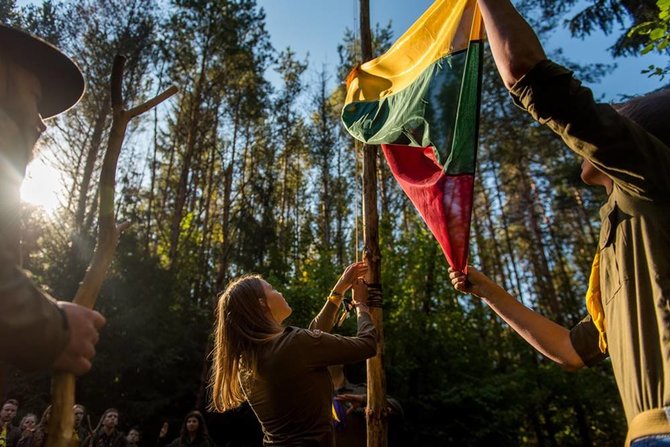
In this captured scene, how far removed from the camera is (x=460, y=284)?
235 cm

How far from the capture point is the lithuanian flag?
9.27ft

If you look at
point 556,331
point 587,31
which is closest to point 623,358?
point 556,331

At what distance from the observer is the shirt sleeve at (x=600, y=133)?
1.13 meters

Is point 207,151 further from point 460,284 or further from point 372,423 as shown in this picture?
point 460,284

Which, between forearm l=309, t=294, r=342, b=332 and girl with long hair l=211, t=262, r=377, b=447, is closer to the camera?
girl with long hair l=211, t=262, r=377, b=447

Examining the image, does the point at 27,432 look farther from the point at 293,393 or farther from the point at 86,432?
the point at 293,393

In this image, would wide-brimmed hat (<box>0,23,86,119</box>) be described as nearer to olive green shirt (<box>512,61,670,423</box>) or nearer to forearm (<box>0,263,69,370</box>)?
forearm (<box>0,263,69,370</box>)

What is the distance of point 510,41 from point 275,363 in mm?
1768

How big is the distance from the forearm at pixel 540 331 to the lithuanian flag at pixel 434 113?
46cm

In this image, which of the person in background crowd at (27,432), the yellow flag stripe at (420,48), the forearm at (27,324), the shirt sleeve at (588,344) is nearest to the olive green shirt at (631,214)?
the shirt sleeve at (588,344)

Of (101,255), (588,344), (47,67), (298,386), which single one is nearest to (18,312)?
(101,255)

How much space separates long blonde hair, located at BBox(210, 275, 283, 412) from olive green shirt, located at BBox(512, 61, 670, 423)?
1.68m

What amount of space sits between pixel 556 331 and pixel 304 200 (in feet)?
74.5

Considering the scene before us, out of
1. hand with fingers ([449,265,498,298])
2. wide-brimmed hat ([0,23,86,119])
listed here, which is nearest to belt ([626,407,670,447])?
hand with fingers ([449,265,498,298])
